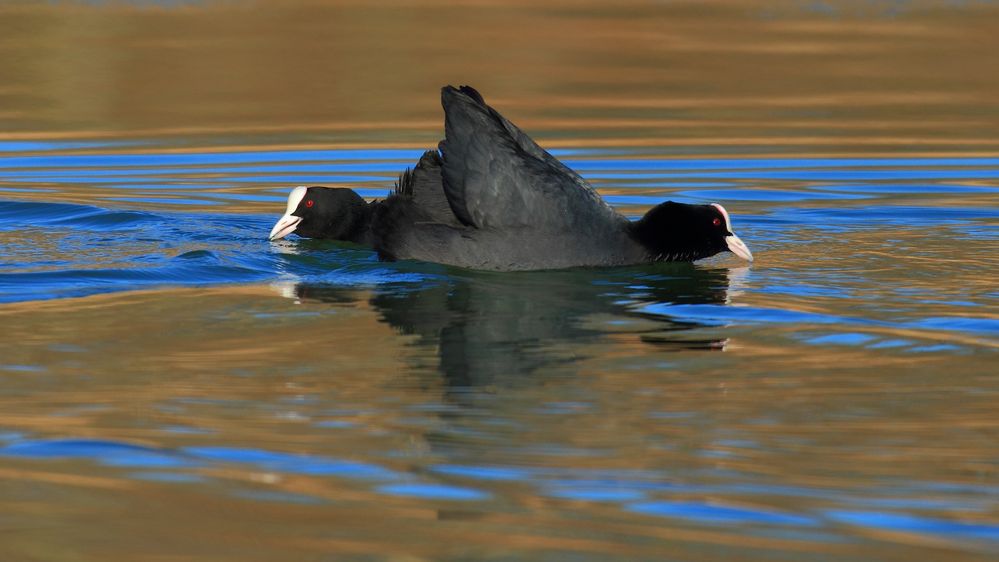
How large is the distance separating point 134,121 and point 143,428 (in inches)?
380

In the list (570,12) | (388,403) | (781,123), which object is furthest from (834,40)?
(388,403)

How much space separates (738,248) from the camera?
8578 mm

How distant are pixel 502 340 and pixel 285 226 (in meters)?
2.97

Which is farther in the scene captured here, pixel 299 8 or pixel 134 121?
pixel 299 8

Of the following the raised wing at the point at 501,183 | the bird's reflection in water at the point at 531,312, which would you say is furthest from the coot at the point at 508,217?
the bird's reflection in water at the point at 531,312

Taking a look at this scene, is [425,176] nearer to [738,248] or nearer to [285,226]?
[285,226]

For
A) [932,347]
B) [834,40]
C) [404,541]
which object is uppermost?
[834,40]

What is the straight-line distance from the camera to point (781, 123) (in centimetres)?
1384

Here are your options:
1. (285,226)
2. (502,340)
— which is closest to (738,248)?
(502,340)

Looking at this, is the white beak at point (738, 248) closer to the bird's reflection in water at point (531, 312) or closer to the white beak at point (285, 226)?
the bird's reflection in water at point (531, 312)

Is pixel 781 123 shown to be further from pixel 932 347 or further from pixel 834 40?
pixel 932 347

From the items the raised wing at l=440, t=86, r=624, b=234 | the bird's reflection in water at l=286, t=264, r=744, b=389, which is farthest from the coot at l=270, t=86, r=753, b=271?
the bird's reflection in water at l=286, t=264, r=744, b=389

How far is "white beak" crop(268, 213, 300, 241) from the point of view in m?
9.33

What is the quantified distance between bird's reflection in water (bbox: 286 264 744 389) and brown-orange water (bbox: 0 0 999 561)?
0.03 metres
